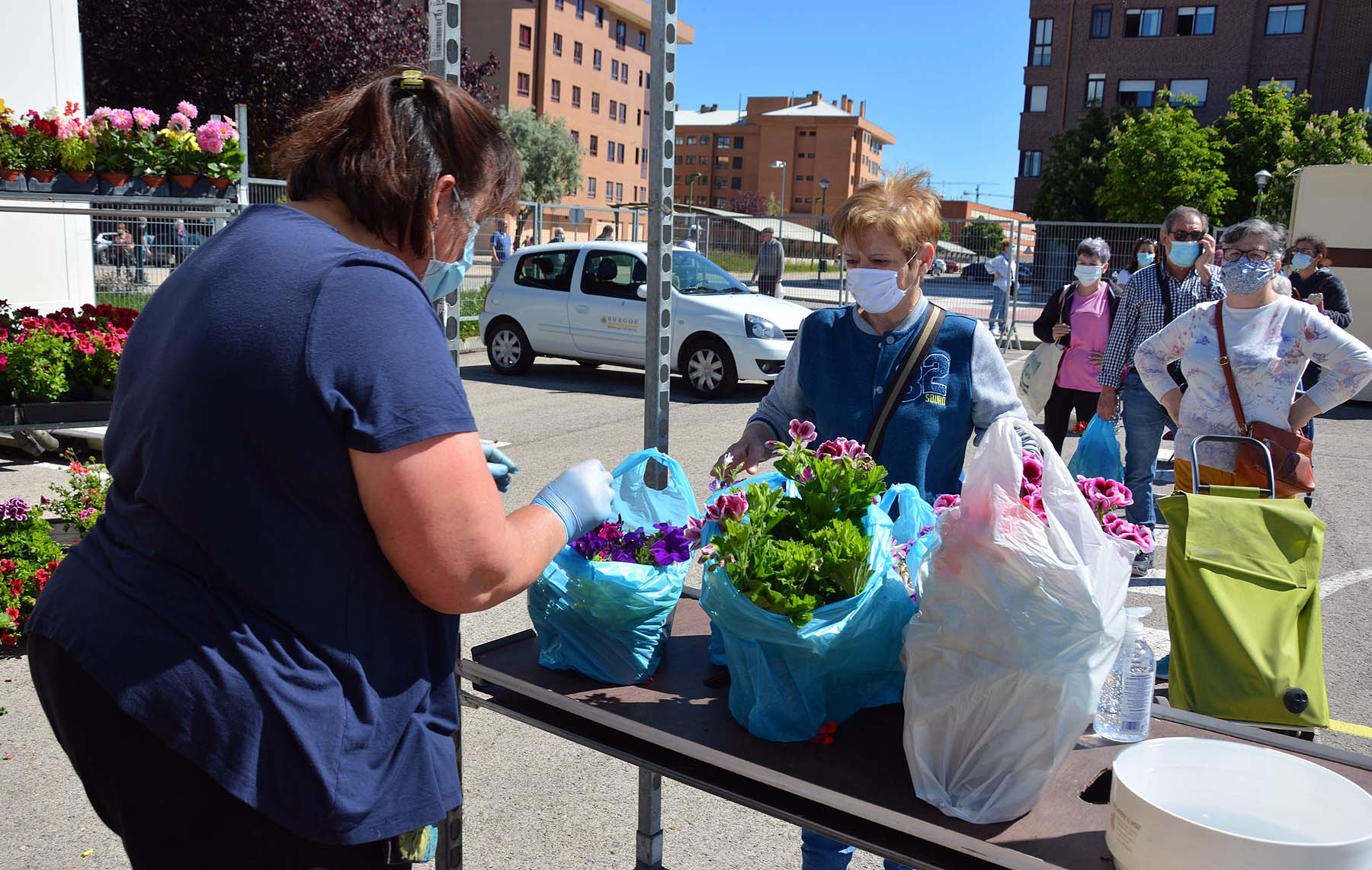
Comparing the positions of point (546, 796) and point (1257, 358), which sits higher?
point (1257, 358)

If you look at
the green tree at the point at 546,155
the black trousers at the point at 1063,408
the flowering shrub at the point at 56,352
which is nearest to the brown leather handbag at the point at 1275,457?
the black trousers at the point at 1063,408

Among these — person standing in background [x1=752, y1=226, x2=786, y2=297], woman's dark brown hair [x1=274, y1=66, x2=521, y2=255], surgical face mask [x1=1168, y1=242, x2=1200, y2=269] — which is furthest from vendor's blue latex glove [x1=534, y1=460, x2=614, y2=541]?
person standing in background [x1=752, y1=226, x2=786, y2=297]

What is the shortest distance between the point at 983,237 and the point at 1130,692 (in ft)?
57.7

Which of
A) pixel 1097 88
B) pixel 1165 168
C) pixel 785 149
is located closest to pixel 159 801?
pixel 1165 168

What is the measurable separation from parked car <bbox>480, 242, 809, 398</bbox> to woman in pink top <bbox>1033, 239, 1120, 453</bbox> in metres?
4.43

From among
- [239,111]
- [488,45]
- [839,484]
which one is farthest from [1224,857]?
[488,45]

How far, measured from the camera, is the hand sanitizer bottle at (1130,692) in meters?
1.79

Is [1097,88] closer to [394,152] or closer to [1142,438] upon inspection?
[1142,438]

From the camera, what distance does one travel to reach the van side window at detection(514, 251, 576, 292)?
12.9 m

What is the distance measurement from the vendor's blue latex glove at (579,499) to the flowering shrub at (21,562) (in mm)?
3616

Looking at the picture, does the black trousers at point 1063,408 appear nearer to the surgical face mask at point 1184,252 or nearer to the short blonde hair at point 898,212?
the surgical face mask at point 1184,252

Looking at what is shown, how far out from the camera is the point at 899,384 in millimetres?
2586

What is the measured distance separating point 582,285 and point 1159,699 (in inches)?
433

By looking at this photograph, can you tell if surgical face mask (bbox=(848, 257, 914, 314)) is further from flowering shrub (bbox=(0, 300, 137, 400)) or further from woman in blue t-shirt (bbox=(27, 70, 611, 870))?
flowering shrub (bbox=(0, 300, 137, 400))
